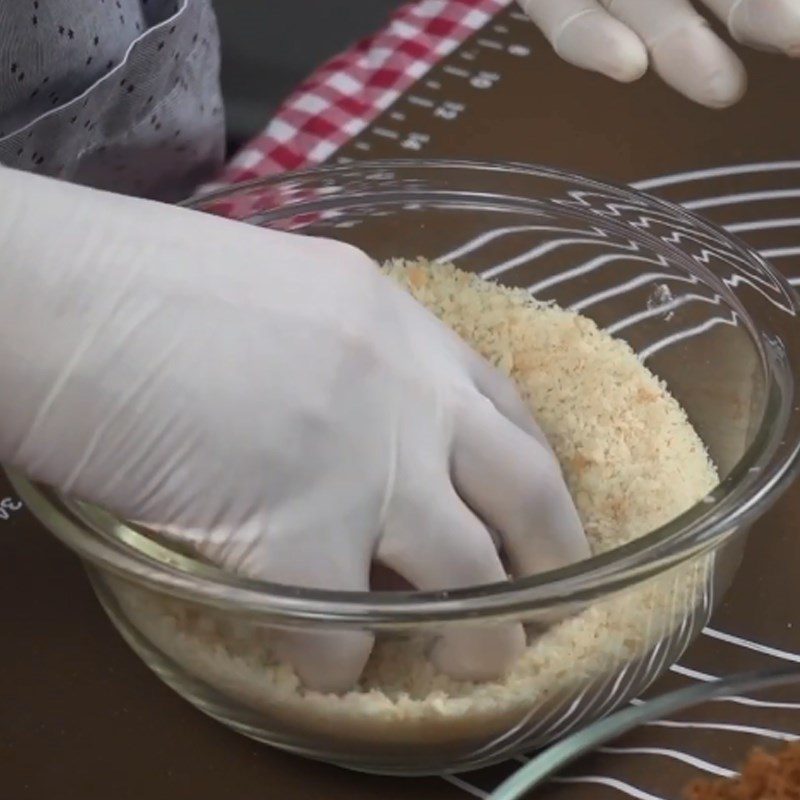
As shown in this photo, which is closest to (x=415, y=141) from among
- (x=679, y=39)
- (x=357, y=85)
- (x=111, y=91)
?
(x=357, y=85)

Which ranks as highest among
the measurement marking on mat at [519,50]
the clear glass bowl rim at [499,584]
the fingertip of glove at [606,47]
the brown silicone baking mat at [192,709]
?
the fingertip of glove at [606,47]

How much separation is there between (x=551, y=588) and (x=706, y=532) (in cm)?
6

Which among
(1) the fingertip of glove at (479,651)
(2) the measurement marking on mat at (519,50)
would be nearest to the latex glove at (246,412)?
(1) the fingertip of glove at (479,651)

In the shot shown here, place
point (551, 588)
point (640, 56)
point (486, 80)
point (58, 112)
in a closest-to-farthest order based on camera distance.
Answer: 1. point (551, 588)
2. point (640, 56)
3. point (58, 112)
4. point (486, 80)

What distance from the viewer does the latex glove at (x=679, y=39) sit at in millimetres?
658

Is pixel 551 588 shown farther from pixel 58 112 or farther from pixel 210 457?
pixel 58 112

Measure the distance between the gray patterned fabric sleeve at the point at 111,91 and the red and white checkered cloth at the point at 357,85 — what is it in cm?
5

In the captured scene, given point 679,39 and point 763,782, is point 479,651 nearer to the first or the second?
point 763,782

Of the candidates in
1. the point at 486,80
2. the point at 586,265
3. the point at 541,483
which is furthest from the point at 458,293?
the point at 486,80

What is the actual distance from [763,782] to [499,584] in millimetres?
114

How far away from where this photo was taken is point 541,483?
0.59m

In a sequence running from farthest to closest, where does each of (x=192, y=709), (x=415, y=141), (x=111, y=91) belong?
1. (x=415, y=141)
2. (x=111, y=91)
3. (x=192, y=709)

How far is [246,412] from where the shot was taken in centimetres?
55

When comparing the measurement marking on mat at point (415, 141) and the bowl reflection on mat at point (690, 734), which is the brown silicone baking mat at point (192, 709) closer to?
the bowl reflection on mat at point (690, 734)
